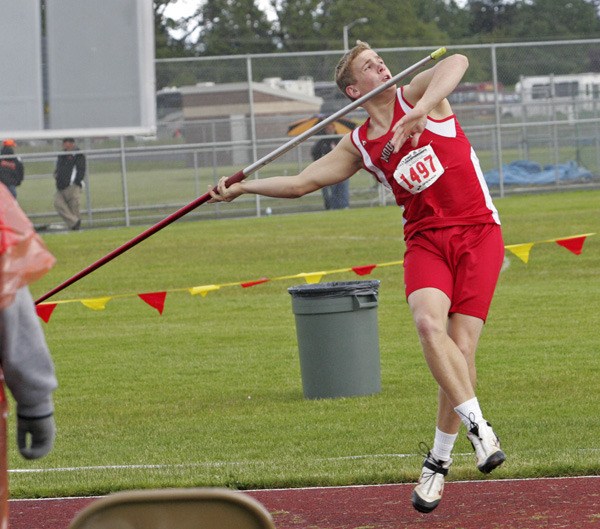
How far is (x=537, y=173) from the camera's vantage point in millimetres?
30828

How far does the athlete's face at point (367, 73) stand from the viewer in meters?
6.68

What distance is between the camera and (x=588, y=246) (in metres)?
19.9

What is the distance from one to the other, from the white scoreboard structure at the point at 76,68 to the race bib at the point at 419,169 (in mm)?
2219

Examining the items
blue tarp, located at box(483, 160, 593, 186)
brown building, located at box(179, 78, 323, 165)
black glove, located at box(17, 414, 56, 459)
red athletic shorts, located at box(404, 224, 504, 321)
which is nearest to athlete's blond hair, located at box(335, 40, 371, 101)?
red athletic shorts, located at box(404, 224, 504, 321)

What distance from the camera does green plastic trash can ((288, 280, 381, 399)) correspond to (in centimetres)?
955

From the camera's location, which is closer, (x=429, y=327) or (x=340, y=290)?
(x=429, y=327)

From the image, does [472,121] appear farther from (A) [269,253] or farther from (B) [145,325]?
(B) [145,325]

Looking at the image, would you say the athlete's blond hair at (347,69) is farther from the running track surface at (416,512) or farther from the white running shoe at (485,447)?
the running track surface at (416,512)

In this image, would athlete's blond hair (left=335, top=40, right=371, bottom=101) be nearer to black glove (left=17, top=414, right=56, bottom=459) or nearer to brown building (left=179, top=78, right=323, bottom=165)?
black glove (left=17, top=414, right=56, bottom=459)

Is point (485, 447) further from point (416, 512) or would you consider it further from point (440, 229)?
point (440, 229)

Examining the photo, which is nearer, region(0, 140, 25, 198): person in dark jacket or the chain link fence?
region(0, 140, 25, 198): person in dark jacket

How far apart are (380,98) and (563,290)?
9692mm

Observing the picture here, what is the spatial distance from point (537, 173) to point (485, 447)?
82.8ft

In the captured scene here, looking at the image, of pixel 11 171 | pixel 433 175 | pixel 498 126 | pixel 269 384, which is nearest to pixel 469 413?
pixel 433 175
